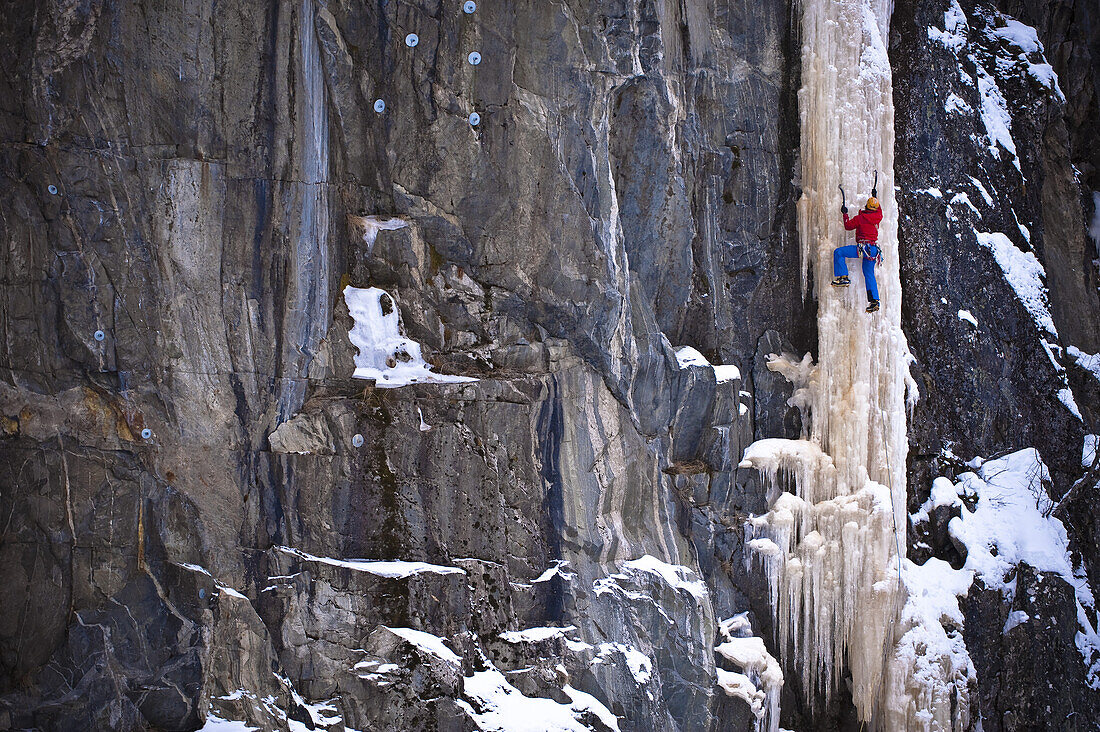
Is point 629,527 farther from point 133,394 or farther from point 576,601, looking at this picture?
point 133,394

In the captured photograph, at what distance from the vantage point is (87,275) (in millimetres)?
9492

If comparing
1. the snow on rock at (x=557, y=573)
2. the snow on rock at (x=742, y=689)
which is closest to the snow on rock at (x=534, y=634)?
the snow on rock at (x=557, y=573)

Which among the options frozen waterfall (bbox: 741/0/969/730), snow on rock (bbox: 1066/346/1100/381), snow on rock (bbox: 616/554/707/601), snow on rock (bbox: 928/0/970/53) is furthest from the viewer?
snow on rock (bbox: 1066/346/1100/381)

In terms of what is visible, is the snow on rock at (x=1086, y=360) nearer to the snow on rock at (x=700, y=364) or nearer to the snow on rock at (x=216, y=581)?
the snow on rock at (x=700, y=364)

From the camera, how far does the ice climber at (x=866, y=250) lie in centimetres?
1062

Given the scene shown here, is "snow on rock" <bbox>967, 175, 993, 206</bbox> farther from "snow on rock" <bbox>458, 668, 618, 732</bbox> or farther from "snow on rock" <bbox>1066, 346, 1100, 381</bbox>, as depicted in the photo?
"snow on rock" <bbox>458, 668, 618, 732</bbox>

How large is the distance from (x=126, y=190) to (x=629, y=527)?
244 inches

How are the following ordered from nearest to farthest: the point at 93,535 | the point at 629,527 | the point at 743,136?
the point at 93,535 → the point at 629,527 → the point at 743,136

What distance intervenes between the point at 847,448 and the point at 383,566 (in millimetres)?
5261

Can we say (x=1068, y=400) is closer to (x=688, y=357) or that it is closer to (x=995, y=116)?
(x=995, y=116)

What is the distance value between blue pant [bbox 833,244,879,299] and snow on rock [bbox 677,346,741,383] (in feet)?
5.27

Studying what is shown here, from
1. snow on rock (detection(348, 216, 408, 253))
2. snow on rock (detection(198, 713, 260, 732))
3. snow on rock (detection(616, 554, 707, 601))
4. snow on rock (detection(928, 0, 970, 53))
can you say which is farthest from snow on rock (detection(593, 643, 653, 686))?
snow on rock (detection(928, 0, 970, 53))

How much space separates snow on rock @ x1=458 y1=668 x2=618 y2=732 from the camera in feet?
31.3

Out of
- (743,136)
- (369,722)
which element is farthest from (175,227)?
(743,136)
